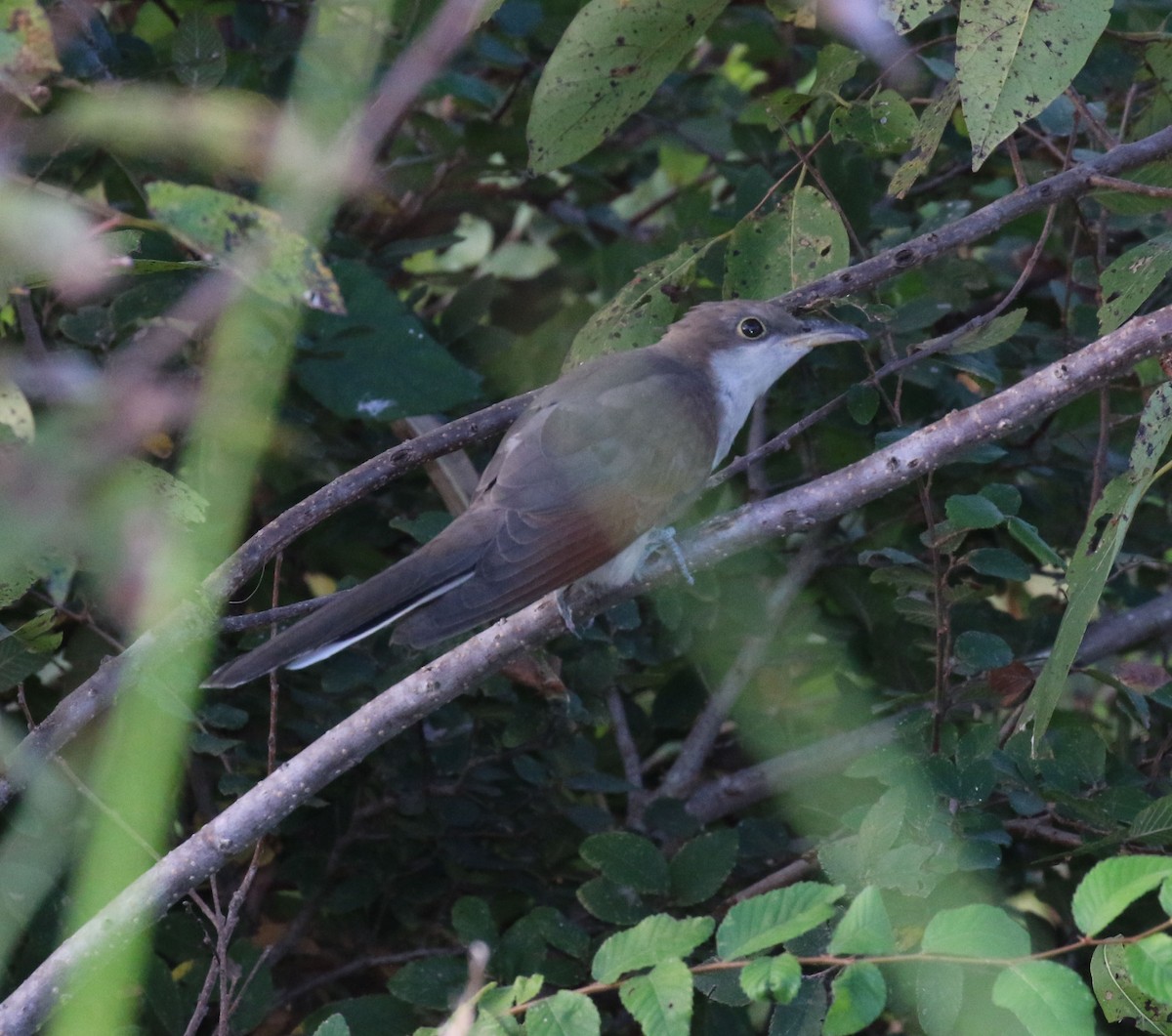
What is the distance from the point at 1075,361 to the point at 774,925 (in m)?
1.08

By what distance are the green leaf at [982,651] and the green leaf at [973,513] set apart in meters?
0.36

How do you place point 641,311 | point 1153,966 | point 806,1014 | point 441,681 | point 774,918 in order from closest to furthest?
point 1153,966, point 774,918, point 806,1014, point 441,681, point 641,311

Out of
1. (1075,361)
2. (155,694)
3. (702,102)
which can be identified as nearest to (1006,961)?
(1075,361)

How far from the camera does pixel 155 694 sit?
2543 millimetres

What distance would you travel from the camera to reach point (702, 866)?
8.46ft

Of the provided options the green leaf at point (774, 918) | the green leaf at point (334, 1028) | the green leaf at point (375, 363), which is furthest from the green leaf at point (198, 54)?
the green leaf at point (774, 918)

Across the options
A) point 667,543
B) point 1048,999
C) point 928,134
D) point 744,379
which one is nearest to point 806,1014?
point 1048,999

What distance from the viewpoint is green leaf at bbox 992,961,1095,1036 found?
142 centimetres

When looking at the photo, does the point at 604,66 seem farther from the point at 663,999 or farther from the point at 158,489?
the point at 663,999

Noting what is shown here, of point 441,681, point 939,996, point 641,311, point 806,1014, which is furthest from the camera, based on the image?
point 641,311

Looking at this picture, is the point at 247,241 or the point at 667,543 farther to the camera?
the point at 667,543

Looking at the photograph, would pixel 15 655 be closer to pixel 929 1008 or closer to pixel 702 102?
pixel 929 1008

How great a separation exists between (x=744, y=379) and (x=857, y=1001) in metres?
2.20

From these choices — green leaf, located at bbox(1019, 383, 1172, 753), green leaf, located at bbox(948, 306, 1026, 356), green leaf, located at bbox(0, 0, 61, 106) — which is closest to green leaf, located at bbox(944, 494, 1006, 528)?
green leaf, located at bbox(1019, 383, 1172, 753)
